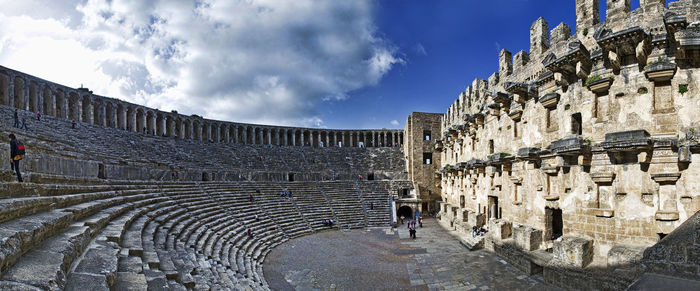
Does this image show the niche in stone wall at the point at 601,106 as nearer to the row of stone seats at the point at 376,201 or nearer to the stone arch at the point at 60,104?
the row of stone seats at the point at 376,201

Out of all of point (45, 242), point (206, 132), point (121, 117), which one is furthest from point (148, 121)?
point (45, 242)

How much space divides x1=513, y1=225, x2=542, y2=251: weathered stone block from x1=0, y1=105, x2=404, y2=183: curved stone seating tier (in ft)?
52.1

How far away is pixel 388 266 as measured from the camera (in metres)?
15.1

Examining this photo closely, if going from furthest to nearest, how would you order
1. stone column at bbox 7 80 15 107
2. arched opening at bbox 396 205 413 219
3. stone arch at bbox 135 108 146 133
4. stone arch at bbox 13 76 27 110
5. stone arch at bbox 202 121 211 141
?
stone arch at bbox 202 121 211 141 < stone arch at bbox 135 108 146 133 < arched opening at bbox 396 205 413 219 < stone arch at bbox 13 76 27 110 < stone column at bbox 7 80 15 107

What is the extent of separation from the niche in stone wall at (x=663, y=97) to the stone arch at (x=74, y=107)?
118 ft

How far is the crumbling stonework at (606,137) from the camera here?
9914mm

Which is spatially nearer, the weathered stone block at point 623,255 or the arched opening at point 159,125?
the weathered stone block at point 623,255

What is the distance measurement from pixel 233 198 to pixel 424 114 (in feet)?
65.7

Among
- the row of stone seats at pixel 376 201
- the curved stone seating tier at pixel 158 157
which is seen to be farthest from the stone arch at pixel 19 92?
the row of stone seats at pixel 376 201

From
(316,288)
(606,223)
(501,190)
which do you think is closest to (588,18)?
(606,223)

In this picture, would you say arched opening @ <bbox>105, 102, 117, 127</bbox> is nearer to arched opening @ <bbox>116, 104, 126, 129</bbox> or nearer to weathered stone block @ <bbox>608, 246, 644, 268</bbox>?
arched opening @ <bbox>116, 104, 126, 129</bbox>

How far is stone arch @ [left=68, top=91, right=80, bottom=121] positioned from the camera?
92.6 feet

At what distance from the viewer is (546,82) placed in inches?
559

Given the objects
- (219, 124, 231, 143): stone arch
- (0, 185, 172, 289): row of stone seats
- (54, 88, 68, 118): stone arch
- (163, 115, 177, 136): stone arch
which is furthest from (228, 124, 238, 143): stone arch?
(0, 185, 172, 289): row of stone seats
